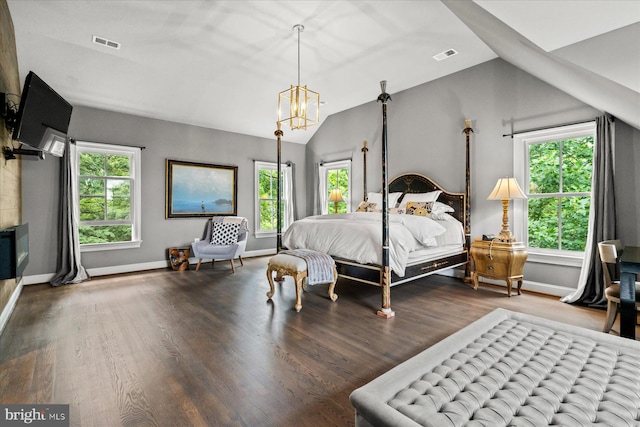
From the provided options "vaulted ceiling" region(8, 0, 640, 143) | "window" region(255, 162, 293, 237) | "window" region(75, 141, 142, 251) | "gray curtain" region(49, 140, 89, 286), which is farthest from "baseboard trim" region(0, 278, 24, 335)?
"window" region(255, 162, 293, 237)

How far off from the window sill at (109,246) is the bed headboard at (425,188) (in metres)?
4.67

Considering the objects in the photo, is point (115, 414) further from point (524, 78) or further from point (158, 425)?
point (524, 78)

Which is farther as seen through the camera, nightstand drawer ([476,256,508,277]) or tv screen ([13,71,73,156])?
nightstand drawer ([476,256,508,277])

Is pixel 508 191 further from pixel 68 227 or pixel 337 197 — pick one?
pixel 68 227

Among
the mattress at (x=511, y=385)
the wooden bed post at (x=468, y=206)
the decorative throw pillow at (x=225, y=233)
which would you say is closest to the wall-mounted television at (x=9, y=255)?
the mattress at (x=511, y=385)

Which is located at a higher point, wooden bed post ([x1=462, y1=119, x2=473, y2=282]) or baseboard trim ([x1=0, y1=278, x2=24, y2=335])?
wooden bed post ([x1=462, y1=119, x2=473, y2=282])

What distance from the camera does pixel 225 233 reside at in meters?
5.85

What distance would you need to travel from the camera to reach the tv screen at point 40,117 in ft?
8.79

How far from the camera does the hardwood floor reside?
5.64 ft

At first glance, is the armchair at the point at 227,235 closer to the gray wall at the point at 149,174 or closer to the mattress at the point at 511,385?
the gray wall at the point at 149,174

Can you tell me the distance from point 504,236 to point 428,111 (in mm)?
2463

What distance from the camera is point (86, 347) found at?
243 centimetres

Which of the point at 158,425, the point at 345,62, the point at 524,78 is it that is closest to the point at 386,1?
the point at 345,62

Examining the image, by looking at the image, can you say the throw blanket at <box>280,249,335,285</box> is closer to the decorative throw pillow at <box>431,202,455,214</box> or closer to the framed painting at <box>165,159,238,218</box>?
the decorative throw pillow at <box>431,202,455,214</box>
